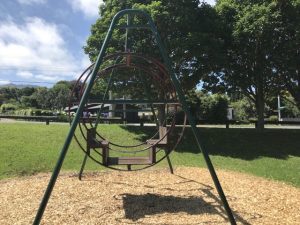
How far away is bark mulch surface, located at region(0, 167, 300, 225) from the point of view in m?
6.08

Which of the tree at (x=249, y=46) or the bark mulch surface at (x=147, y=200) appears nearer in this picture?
the bark mulch surface at (x=147, y=200)

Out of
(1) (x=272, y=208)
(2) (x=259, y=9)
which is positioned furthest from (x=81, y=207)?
(2) (x=259, y=9)

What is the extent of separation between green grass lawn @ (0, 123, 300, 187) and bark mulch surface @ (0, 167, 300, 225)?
49.3 inches

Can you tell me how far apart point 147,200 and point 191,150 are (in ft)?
24.4

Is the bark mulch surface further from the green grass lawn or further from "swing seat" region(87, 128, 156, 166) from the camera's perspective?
the green grass lawn

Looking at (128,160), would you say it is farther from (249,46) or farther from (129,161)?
(249,46)

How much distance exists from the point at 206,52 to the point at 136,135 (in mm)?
4461

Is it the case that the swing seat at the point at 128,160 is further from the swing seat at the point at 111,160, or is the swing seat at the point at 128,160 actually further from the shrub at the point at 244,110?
the shrub at the point at 244,110

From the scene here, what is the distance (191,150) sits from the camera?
566 inches

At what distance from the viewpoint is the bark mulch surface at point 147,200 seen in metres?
6.08

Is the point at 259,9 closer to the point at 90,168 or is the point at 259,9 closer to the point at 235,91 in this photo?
the point at 235,91

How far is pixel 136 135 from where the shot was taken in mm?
16641

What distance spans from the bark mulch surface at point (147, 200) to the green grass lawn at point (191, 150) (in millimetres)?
1252

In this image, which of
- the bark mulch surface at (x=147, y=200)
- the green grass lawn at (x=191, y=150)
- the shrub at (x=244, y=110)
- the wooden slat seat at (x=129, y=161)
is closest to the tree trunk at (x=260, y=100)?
the green grass lawn at (x=191, y=150)
